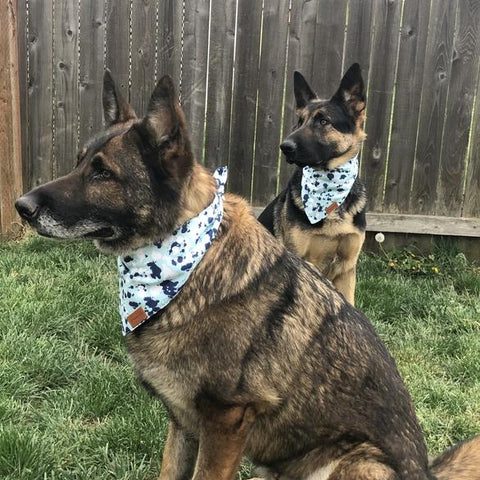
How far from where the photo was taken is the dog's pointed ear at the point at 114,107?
2.46 m

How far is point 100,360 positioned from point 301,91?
2.98 m

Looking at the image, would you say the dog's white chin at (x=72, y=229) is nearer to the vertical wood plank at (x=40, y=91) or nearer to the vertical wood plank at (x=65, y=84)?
the vertical wood plank at (x=65, y=84)

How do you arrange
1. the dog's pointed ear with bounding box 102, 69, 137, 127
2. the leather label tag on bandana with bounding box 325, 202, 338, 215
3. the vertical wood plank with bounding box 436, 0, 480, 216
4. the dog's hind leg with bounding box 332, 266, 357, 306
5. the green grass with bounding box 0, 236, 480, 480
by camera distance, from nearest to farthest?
1. the dog's pointed ear with bounding box 102, 69, 137, 127
2. the green grass with bounding box 0, 236, 480, 480
3. the leather label tag on bandana with bounding box 325, 202, 338, 215
4. the dog's hind leg with bounding box 332, 266, 357, 306
5. the vertical wood plank with bounding box 436, 0, 480, 216

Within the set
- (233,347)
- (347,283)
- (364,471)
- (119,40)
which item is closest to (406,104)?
(347,283)

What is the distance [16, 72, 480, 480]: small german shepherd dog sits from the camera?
2.08 metres

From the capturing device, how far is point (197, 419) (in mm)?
2199

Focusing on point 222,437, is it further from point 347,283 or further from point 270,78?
point 270,78

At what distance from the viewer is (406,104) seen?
5.75 meters

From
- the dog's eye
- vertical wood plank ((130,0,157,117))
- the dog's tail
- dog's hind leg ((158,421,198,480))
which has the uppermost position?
vertical wood plank ((130,0,157,117))

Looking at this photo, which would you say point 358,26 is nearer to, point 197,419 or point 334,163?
point 334,163

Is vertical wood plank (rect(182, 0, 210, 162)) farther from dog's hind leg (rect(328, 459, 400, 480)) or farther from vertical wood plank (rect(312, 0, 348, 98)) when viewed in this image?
dog's hind leg (rect(328, 459, 400, 480))

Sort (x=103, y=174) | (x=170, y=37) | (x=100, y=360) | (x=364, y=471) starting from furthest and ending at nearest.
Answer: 1. (x=170, y=37)
2. (x=100, y=360)
3. (x=103, y=174)
4. (x=364, y=471)

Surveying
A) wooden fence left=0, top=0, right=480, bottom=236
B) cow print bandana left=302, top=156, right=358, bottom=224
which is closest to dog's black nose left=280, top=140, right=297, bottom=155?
cow print bandana left=302, top=156, right=358, bottom=224

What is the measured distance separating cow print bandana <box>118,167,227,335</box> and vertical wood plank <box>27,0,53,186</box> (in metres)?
4.15
